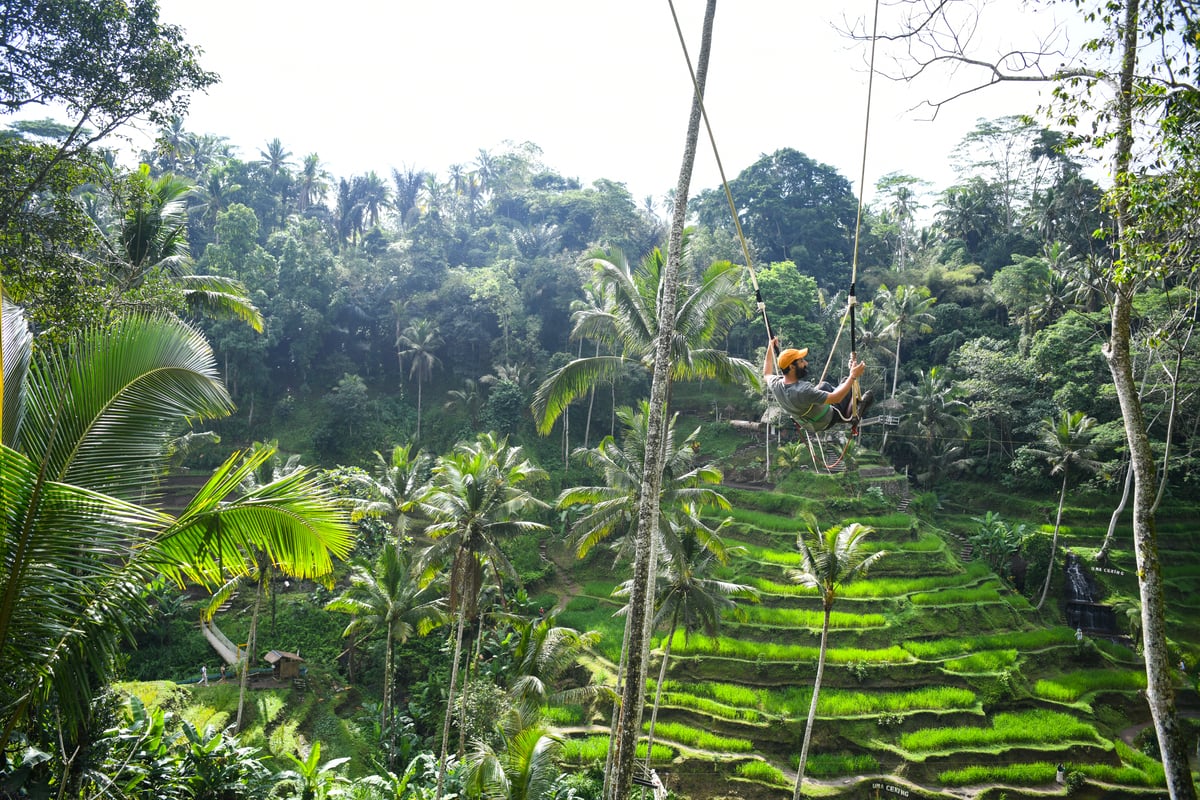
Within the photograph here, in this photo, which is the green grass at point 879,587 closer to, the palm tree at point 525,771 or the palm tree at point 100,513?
the palm tree at point 525,771

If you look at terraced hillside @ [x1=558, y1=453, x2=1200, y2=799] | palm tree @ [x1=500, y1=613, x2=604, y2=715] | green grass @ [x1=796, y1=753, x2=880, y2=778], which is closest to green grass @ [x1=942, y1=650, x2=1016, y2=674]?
terraced hillside @ [x1=558, y1=453, x2=1200, y2=799]

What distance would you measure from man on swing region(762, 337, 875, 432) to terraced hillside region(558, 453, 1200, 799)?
1233 centimetres

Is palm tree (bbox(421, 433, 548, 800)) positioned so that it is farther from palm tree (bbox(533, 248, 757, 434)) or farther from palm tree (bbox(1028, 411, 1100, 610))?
palm tree (bbox(1028, 411, 1100, 610))

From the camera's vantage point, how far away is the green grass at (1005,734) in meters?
15.8

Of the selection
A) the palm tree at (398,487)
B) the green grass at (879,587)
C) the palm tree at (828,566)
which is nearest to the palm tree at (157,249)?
the palm tree at (398,487)

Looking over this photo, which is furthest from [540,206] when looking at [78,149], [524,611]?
[78,149]

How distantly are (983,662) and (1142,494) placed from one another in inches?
548

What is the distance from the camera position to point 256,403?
32.2 meters

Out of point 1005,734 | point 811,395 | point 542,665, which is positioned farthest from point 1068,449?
point 811,395

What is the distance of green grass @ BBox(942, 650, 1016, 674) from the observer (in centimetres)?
1800

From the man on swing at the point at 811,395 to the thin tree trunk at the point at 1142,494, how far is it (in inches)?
115

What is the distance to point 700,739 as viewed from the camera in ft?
51.8

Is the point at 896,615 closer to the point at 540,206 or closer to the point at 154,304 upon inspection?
the point at 154,304

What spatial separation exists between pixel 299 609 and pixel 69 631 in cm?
1928
